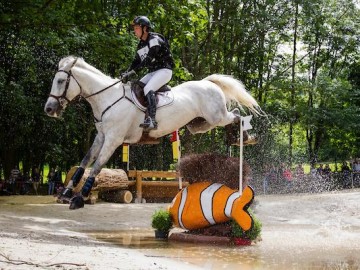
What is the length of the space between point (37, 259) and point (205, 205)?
3763mm

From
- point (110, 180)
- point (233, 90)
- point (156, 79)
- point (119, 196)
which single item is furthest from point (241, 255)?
point (119, 196)

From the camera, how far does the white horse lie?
8.58 meters

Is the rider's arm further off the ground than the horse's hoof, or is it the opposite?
the rider's arm

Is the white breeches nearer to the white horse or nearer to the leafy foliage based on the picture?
the white horse

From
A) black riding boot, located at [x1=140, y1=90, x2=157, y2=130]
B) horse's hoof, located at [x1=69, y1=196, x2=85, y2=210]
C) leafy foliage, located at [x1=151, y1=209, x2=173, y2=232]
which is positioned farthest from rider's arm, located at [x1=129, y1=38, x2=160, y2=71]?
leafy foliage, located at [x1=151, y1=209, x2=173, y2=232]

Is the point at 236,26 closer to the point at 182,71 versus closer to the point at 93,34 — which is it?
the point at 182,71

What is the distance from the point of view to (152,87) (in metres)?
8.84

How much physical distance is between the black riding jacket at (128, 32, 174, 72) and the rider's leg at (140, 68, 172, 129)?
0.35 ft

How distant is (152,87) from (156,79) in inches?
7.1

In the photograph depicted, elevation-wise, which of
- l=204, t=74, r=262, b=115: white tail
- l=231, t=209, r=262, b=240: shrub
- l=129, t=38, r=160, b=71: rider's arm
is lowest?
l=231, t=209, r=262, b=240: shrub

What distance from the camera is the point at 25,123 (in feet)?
74.7

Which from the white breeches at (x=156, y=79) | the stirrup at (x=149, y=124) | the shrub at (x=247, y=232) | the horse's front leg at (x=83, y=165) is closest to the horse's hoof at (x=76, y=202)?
the horse's front leg at (x=83, y=165)

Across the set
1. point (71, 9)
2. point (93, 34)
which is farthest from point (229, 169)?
point (71, 9)

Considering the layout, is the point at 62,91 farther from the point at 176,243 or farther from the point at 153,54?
the point at 176,243
